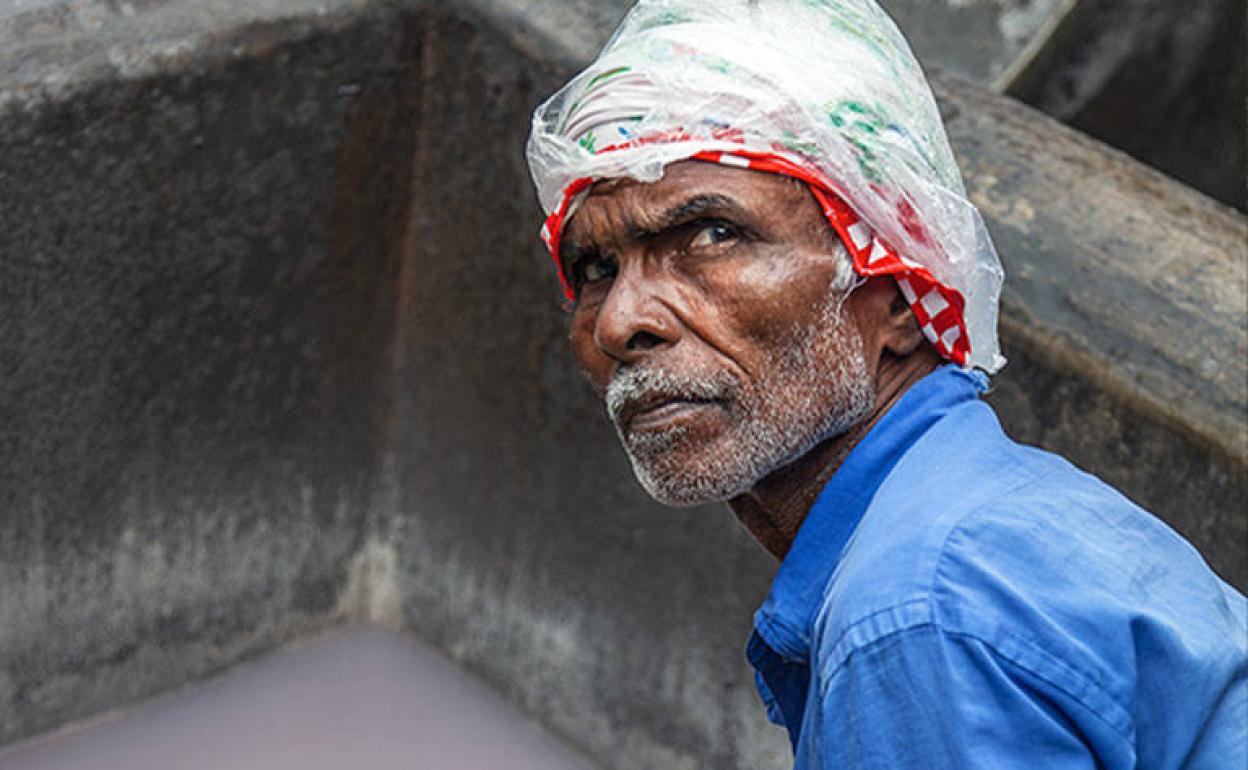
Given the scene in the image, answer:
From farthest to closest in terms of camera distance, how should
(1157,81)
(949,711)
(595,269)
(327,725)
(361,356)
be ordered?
(1157,81), (361,356), (327,725), (595,269), (949,711)

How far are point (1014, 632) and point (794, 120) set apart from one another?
2.32ft

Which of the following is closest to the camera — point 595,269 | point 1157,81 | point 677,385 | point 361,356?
A: point 677,385

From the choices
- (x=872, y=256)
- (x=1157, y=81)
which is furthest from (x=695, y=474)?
(x=1157, y=81)

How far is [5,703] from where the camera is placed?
3.69 m

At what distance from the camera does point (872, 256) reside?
91.7 inches

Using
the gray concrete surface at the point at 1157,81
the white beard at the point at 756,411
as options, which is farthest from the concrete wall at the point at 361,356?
the gray concrete surface at the point at 1157,81

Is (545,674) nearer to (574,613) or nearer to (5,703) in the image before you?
(574,613)

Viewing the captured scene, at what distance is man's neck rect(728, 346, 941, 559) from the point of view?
2.34m

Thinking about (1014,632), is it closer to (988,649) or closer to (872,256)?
(988,649)

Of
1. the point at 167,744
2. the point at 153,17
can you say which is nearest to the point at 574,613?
the point at 167,744

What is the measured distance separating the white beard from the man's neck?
0.10ft

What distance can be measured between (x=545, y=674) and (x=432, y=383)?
22.5 inches

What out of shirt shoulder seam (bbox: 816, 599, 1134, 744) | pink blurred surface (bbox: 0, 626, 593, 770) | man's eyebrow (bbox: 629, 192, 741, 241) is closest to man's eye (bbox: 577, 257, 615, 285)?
man's eyebrow (bbox: 629, 192, 741, 241)

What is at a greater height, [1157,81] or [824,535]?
[824,535]
